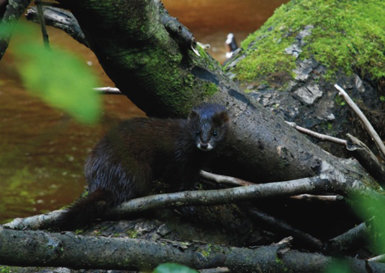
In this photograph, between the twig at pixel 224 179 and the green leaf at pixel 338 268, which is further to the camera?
the twig at pixel 224 179

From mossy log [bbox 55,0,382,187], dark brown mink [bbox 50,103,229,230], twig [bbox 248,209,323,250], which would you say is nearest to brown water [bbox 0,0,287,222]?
dark brown mink [bbox 50,103,229,230]

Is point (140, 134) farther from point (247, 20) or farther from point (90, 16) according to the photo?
point (247, 20)

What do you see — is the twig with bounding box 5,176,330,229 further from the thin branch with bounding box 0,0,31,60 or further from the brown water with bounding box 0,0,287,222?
the brown water with bounding box 0,0,287,222

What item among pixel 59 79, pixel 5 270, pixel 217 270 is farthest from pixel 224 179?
pixel 59 79

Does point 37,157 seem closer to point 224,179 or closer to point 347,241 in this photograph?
point 224,179

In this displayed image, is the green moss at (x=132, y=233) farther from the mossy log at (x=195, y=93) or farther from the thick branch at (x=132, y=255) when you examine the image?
the mossy log at (x=195, y=93)

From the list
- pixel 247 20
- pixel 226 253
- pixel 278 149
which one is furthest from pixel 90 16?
pixel 247 20

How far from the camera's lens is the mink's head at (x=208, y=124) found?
3.33m

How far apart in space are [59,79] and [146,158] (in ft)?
8.81

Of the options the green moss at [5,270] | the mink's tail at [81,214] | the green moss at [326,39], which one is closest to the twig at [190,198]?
the mink's tail at [81,214]

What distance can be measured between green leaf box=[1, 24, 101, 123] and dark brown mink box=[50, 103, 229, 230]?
7.29ft

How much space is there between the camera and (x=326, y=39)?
474 centimetres

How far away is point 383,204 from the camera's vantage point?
242 centimetres

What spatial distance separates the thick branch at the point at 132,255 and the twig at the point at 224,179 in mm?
Result: 620
